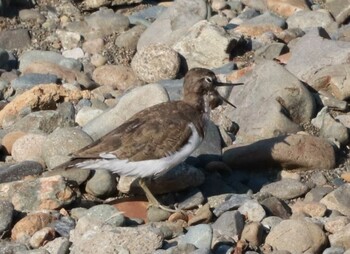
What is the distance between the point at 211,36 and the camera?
13891 mm

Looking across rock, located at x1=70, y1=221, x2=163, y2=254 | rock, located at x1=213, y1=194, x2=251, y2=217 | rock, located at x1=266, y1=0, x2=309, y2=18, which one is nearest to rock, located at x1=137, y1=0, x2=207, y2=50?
rock, located at x1=266, y1=0, x2=309, y2=18

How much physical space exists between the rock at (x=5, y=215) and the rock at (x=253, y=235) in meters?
1.97

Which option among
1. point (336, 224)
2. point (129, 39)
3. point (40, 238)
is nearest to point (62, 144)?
point (40, 238)

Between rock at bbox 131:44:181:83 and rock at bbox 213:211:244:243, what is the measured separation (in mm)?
4175

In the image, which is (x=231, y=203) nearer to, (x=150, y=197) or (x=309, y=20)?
(x=150, y=197)

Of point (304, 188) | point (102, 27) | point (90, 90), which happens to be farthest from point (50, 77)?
point (304, 188)

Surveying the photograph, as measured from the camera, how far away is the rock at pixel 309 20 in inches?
596

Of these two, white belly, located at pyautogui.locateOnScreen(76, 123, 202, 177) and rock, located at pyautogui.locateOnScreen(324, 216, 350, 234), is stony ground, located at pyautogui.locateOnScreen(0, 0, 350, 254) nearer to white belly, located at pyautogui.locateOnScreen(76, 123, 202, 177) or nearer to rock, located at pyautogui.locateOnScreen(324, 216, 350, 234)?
rock, located at pyautogui.locateOnScreen(324, 216, 350, 234)

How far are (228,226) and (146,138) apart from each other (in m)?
1.19

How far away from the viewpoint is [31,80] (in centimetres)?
1312

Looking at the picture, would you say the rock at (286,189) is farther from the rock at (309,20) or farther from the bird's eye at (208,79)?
the rock at (309,20)

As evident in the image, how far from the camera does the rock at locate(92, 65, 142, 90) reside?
13.4 meters

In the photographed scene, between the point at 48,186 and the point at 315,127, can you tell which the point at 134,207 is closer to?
the point at 48,186

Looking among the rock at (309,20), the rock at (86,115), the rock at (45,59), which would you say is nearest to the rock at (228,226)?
the rock at (86,115)
